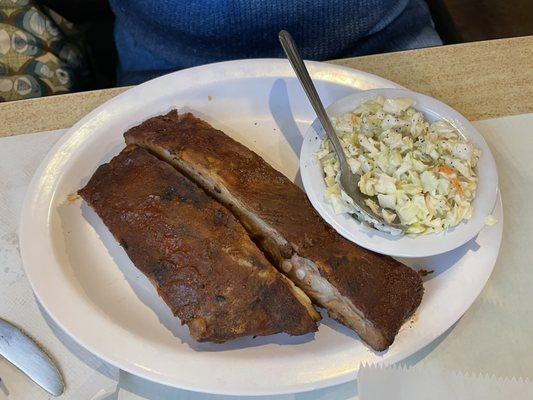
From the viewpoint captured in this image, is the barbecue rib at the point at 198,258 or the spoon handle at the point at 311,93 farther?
the spoon handle at the point at 311,93

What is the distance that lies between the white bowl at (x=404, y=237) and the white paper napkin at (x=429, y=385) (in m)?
0.23

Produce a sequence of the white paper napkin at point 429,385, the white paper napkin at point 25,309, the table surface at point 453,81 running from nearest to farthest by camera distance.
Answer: the white paper napkin at point 429,385
the white paper napkin at point 25,309
the table surface at point 453,81

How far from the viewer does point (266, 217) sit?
119 centimetres

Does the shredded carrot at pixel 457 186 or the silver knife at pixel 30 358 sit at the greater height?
the shredded carrot at pixel 457 186

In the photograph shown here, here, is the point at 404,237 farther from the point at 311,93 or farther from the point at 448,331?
the point at 311,93

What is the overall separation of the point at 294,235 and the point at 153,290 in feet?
1.12

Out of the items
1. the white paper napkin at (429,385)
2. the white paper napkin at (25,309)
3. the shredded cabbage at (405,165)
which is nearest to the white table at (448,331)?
the white paper napkin at (25,309)

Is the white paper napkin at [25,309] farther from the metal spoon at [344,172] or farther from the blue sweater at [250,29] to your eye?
the metal spoon at [344,172]

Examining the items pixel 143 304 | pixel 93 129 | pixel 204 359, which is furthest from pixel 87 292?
pixel 93 129

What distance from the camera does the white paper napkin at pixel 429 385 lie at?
0.99 metres

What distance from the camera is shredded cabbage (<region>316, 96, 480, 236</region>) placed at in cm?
115

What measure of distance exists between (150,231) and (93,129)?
37cm

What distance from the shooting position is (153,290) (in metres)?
1.23

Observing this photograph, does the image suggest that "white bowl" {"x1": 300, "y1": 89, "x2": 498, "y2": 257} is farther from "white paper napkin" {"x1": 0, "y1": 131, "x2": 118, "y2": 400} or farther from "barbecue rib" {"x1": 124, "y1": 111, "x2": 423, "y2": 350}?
"white paper napkin" {"x1": 0, "y1": 131, "x2": 118, "y2": 400}
